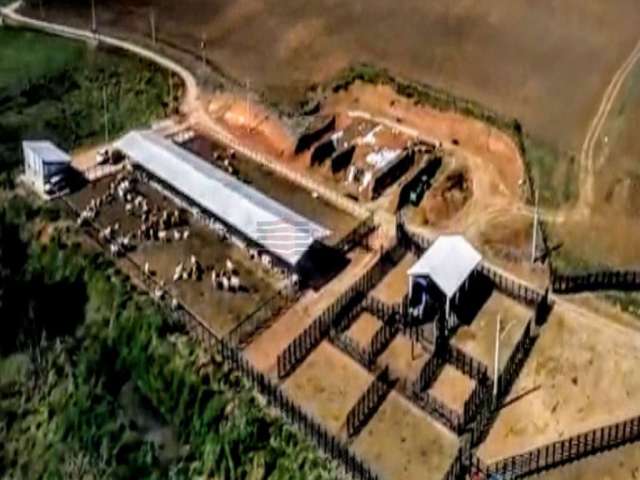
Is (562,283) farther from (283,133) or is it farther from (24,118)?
Result: (24,118)

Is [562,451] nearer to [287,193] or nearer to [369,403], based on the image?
[369,403]

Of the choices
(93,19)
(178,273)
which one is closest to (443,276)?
(178,273)

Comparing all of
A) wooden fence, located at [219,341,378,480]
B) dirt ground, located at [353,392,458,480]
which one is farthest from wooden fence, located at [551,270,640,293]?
wooden fence, located at [219,341,378,480]

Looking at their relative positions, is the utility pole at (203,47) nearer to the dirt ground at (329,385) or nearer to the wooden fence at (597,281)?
the dirt ground at (329,385)

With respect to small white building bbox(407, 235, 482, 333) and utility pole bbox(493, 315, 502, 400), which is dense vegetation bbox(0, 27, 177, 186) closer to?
small white building bbox(407, 235, 482, 333)

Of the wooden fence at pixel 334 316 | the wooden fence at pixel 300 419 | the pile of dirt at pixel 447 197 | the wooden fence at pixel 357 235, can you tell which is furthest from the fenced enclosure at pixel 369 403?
the pile of dirt at pixel 447 197
